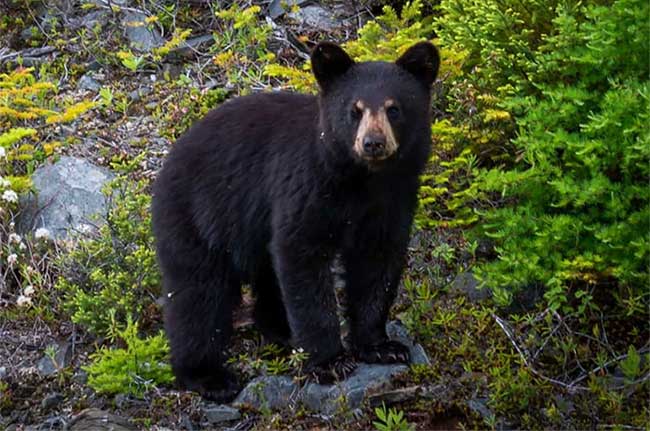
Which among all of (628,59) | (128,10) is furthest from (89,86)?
(628,59)

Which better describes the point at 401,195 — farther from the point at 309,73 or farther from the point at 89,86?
the point at 89,86

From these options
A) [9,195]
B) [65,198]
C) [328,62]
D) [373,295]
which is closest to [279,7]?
[65,198]

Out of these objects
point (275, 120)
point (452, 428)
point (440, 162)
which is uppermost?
point (275, 120)

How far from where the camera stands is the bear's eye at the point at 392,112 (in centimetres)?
598

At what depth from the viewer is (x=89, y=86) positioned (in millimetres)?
10156

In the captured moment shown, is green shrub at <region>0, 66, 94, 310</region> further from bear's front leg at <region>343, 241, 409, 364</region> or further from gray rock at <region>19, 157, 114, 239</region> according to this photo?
bear's front leg at <region>343, 241, 409, 364</region>

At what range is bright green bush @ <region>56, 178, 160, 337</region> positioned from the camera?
23.3 feet

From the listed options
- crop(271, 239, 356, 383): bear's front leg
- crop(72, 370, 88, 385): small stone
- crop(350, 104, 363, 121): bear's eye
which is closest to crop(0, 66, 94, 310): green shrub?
crop(72, 370, 88, 385): small stone

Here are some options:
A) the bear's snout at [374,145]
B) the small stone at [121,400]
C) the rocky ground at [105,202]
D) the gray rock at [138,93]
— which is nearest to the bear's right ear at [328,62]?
the bear's snout at [374,145]

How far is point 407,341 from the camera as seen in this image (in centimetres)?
666

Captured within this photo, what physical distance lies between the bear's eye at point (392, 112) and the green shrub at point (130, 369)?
190 centimetres

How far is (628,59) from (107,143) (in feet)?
15.0

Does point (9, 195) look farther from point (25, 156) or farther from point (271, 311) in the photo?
point (271, 311)

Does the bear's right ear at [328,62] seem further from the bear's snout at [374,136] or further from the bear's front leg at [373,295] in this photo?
the bear's front leg at [373,295]
